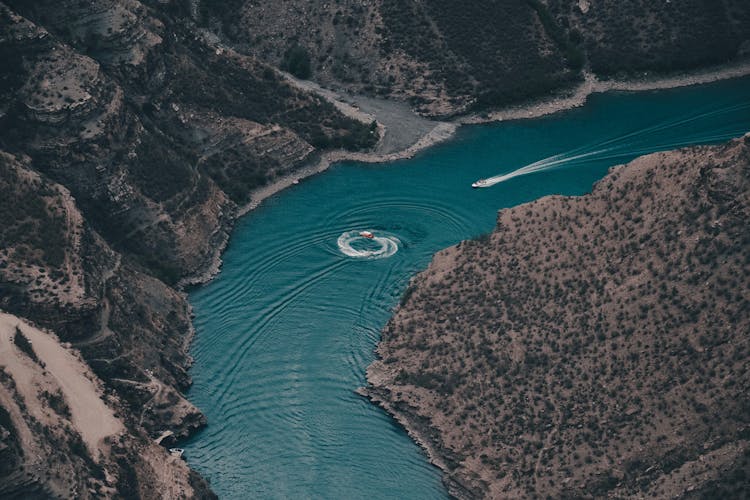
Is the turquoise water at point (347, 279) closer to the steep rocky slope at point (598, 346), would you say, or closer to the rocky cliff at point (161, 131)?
the rocky cliff at point (161, 131)

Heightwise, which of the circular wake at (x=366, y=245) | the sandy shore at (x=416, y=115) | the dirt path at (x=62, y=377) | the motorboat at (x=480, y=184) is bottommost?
the dirt path at (x=62, y=377)

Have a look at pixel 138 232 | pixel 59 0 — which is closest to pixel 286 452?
pixel 138 232

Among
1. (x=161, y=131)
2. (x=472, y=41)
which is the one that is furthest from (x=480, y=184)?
(x=161, y=131)

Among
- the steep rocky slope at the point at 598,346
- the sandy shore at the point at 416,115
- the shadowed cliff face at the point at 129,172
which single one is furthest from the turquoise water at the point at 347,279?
the steep rocky slope at the point at 598,346

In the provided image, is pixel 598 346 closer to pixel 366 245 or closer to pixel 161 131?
pixel 366 245

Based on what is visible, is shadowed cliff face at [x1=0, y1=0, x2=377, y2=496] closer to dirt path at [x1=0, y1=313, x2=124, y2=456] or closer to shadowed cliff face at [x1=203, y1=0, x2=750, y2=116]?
dirt path at [x1=0, y1=313, x2=124, y2=456]
